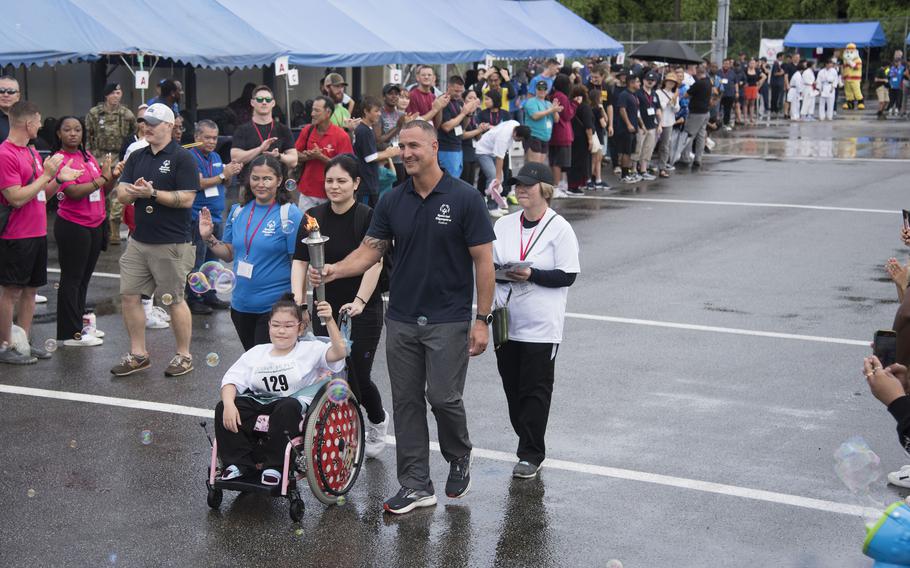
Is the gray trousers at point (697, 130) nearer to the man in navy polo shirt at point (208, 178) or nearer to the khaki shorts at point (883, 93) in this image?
the man in navy polo shirt at point (208, 178)

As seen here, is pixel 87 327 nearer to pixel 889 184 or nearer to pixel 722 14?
pixel 889 184

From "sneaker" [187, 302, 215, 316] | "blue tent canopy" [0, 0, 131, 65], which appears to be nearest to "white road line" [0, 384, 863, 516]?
"sneaker" [187, 302, 215, 316]

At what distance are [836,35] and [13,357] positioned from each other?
42.2 m

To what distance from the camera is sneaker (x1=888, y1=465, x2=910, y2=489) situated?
6.52 m

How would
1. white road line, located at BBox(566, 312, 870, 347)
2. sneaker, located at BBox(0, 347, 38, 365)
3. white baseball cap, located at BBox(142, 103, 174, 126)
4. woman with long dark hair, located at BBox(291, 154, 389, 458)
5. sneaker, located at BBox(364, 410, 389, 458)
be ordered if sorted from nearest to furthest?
woman with long dark hair, located at BBox(291, 154, 389, 458), sneaker, located at BBox(364, 410, 389, 458), white baseball cap, located at BBox(142, 103, 174, 126), sneaker, located at BBox(0, 347, 38, 365), white road line, located at BBox(566, 312, 870, 347)

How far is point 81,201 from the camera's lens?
9.28m

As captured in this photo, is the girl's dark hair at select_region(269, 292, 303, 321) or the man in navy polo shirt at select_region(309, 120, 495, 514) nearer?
the man in navy polo shirt at select_region(309, 120, 495, 514)

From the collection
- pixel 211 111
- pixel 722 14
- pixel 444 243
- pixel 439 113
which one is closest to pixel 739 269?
pixel 439 113

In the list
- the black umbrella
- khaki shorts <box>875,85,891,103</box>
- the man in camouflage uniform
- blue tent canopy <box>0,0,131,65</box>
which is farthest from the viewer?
khaki shorts <box>875,85,891,103</box>

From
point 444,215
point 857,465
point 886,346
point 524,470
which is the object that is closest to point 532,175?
point 444,215

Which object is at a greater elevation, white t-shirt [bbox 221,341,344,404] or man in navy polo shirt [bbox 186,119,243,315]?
man in navy polo shirt [bbox 186,119,243,315]

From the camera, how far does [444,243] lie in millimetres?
5926

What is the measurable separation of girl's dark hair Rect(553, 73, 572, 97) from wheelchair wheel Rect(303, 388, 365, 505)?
42.2ft

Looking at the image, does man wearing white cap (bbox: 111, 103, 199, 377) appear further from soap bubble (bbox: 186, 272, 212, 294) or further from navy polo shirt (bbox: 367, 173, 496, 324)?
navy polo shirt (bbox: 367, 173, 496, 324)
